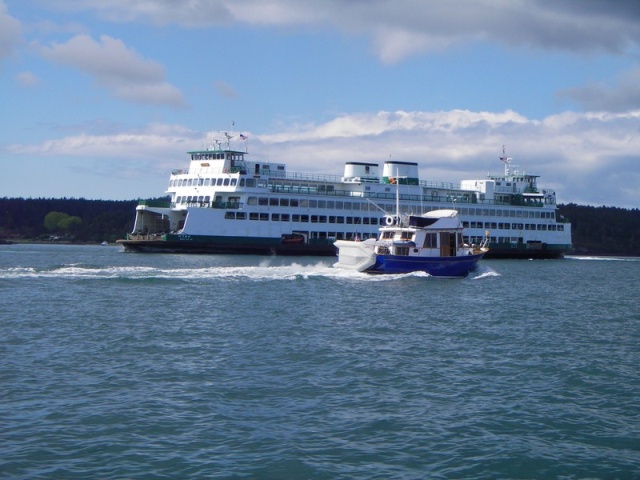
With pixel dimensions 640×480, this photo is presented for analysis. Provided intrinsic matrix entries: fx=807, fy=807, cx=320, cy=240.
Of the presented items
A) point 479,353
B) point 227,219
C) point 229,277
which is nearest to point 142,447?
point 479,353

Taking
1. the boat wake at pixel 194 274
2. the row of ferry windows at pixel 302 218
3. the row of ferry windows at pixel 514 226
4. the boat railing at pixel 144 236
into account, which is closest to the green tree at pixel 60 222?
the boat railing at pixel 144 236

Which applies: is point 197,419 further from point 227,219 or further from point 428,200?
point 428,200

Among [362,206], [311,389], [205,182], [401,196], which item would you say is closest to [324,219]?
[362,206]

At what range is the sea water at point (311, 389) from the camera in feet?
→ 47.4

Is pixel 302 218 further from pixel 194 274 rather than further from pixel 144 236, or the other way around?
pixel 194 274

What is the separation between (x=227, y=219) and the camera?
8400cm

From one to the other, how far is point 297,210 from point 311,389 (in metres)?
69.9

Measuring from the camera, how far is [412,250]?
53.9 metres

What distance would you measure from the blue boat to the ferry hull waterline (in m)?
23.2

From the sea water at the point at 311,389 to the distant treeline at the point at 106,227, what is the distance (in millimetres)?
Result: 135276

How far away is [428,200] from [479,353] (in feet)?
243

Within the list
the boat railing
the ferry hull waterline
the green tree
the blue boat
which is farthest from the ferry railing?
the green tree

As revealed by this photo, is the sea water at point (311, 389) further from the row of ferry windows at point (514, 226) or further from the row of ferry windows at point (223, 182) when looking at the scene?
the row of ferry windows at point (514, 226)

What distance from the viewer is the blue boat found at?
175 feet
